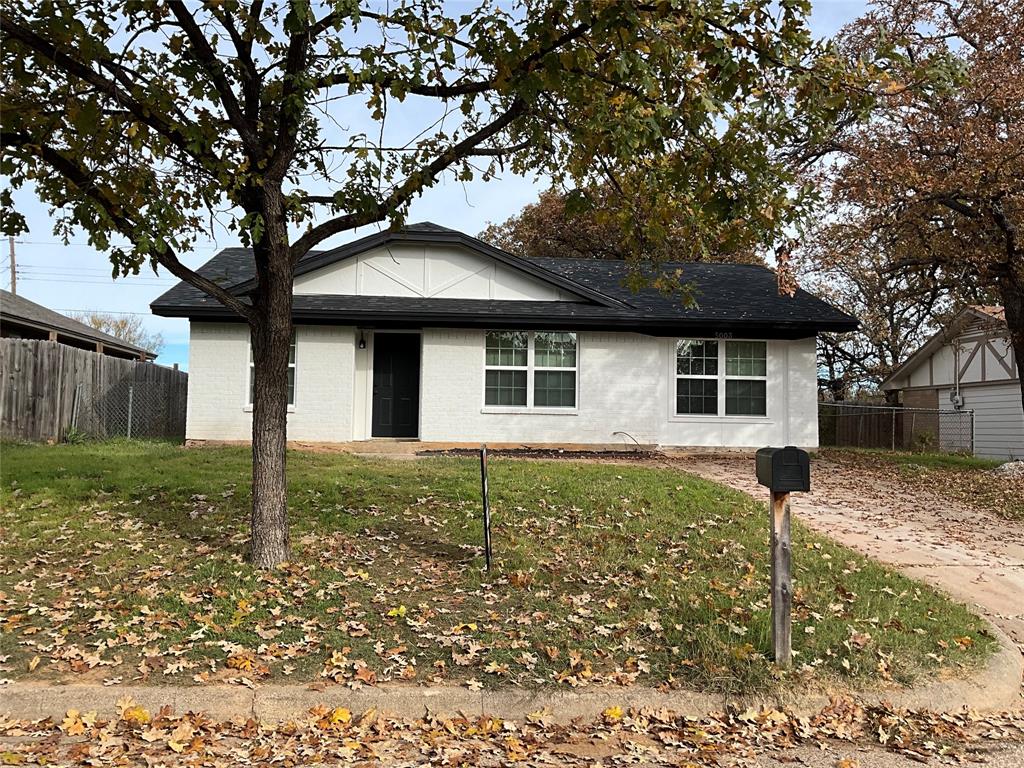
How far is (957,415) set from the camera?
80.5 feet

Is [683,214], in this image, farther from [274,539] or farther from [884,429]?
[884,429]

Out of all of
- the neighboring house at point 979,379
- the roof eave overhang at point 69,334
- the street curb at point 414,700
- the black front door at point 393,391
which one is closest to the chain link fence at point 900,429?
the neighboring house at point 979,379

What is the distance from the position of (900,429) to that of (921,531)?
56.5 ft

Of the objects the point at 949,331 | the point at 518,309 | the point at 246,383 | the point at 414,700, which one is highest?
the point at 949,331

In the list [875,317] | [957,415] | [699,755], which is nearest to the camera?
[699,755]

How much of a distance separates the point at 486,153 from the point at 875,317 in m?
30.6

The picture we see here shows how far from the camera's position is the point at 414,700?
4523 millimetres

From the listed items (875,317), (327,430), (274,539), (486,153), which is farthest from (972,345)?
(274,539)

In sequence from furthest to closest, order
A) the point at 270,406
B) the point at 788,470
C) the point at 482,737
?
1. the point at 270,406
2. the point at 788,470
3. the point at 482,737

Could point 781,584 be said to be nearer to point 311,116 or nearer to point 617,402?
point 311,116

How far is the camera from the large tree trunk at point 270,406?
6598 mm

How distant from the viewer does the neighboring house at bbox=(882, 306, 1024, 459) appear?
22422 millimetres

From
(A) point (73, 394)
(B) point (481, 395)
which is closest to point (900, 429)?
(B) point (481, 395)

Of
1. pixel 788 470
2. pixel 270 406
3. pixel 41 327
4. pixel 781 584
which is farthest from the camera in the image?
pixel 41 327
